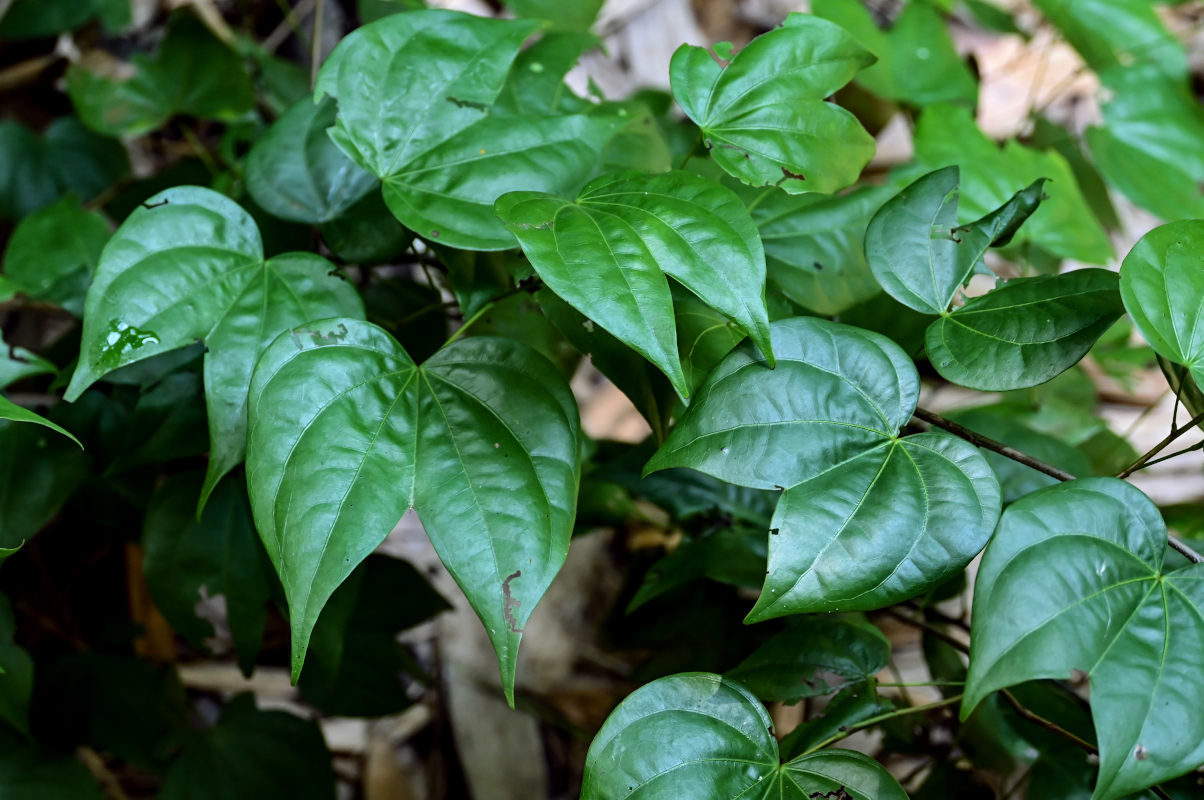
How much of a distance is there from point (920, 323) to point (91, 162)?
1.50m

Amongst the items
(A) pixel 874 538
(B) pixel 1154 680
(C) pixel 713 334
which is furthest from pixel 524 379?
(B) pixel 1154 680

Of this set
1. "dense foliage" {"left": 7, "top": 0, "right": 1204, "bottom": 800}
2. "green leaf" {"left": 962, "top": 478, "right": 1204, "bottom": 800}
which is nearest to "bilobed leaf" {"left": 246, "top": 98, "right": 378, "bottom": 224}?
"dense foliage" {"left": 7, "top": 0, "right": 1204, "bottom": 800}

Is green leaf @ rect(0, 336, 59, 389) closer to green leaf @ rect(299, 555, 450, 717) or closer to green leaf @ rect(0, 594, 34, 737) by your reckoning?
green leaf @ rect(0, 594, 34, 737)

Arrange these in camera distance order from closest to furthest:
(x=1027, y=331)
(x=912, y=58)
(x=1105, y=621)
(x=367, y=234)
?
(x=1105, y=621) → (x=1027, y=331) → (x=367, y=234) → (x=912, y=58)

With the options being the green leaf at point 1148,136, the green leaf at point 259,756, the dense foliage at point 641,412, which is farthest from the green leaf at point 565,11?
the green leaf at point 259,756

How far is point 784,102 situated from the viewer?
82 centimetres

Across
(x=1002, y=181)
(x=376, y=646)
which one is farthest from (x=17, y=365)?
(x=1002, y=181)

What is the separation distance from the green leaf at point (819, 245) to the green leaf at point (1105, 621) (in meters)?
0.34

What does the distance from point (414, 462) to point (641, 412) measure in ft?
0.69

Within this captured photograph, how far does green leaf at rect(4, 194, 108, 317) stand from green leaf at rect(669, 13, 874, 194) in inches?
33.4

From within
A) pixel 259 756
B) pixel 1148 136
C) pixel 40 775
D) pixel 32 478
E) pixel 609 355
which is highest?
pixel 609 355

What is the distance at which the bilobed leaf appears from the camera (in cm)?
91

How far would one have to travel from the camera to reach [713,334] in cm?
79

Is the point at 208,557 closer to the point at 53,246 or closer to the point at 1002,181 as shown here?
the point at 53,246
